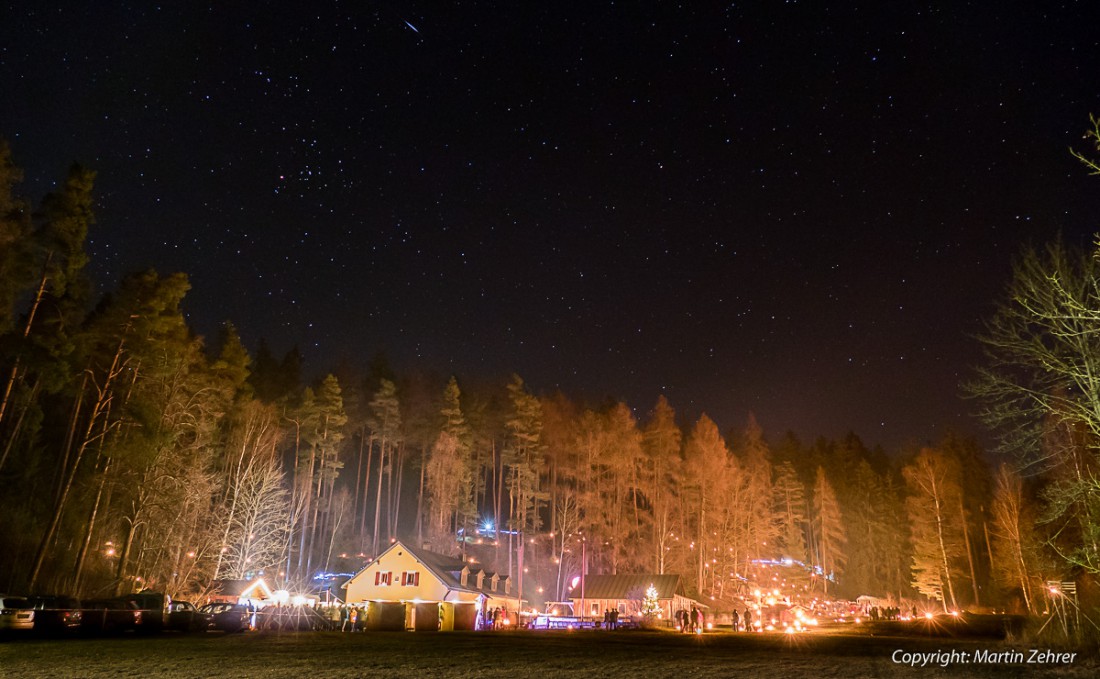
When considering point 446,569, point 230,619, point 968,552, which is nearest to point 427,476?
point 446,569

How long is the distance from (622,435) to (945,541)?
28982 mm

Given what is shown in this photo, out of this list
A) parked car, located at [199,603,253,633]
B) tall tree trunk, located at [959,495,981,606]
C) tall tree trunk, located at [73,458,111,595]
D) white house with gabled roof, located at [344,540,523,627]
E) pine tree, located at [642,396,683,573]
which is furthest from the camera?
pine tree, located at [642,396,683,573]

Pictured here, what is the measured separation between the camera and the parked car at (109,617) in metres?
24.4

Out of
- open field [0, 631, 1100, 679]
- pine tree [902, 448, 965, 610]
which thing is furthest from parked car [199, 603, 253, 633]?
pine tree [902, 448, 965, 610]

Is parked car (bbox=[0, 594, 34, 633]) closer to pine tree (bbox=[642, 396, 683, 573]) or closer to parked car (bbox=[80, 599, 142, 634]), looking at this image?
parked car (bbox=[80, 599, 142, 634])

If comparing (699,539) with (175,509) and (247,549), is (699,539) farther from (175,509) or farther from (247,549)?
(175,509)

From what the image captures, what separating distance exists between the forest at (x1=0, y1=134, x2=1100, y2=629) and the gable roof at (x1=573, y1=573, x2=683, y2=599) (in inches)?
231

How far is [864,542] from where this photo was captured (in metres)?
75.7

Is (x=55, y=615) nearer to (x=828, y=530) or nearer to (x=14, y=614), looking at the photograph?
(x=14, y=614)

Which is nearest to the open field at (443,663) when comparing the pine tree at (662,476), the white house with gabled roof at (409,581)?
the white house with gabled roof at (409,581)

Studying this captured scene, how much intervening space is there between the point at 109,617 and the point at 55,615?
1.97 metres

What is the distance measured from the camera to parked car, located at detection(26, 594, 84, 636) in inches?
909

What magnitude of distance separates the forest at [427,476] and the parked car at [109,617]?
347 centimetres

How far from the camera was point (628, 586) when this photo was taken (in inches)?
2144
